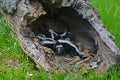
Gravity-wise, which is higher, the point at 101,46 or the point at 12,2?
the point at 12,2

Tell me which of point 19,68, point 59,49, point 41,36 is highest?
point 41,36

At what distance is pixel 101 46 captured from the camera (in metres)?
4.33

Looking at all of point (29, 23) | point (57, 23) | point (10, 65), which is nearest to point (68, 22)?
point (57, 23)

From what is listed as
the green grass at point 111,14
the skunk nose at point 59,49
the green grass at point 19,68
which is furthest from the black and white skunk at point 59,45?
the green grass at point 111,14

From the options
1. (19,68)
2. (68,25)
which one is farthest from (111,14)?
(19,68)

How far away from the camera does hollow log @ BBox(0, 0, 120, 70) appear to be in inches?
168

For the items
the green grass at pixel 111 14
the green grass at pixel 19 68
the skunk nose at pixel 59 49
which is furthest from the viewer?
the green grass at pixel 111 14

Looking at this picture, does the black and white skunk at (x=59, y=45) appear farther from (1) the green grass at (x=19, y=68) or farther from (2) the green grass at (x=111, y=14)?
(2) the green grass at (x=111, y=14)

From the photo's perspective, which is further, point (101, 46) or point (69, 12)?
point (69, 12)

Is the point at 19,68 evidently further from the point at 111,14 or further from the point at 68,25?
the point at 111,14

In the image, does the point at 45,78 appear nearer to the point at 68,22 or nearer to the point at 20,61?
the point at 20,61

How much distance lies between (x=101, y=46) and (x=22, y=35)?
0.89m

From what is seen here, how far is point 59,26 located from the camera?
16.3 ft

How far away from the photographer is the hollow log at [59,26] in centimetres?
427
